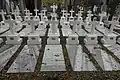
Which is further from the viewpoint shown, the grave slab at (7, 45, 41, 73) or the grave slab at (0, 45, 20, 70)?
Result: the grave slab at (0, 45, 20, 70)

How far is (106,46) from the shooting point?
17.6ft

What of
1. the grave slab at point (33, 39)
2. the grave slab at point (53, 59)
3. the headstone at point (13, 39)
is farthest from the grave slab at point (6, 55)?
the grave slab at point (53, 59)

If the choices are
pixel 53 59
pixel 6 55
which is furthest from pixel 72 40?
pixel 6 55

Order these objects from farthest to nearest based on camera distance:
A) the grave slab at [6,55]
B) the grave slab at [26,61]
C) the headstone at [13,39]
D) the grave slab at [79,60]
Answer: the headstone at [13,39] < the grave slab at [6,55] < the grave slab at [79,60] < the grave slab at [26,61]

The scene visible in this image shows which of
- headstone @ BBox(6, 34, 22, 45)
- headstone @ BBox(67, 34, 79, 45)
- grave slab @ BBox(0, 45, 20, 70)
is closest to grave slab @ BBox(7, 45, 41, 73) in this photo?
grave slab @ BBox(0, 45, 20, 70)

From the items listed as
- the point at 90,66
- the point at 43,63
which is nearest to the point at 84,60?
the point at 90,66

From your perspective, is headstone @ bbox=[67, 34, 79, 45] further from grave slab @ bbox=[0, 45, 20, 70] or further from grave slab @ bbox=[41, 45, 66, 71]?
grave slab @ bbox=[0, 45, 20, 70]

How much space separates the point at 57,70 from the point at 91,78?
0.93 metres

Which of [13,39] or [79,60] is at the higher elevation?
[13,39]

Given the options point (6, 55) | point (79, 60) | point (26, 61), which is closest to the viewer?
point (26, 61)

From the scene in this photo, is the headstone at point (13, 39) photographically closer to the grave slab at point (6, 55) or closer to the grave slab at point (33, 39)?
the grave slab at point (6, 55)

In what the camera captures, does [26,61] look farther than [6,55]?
No

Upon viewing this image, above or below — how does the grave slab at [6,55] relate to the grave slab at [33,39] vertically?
below

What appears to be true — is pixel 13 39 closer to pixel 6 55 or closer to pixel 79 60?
pixel 6 55
